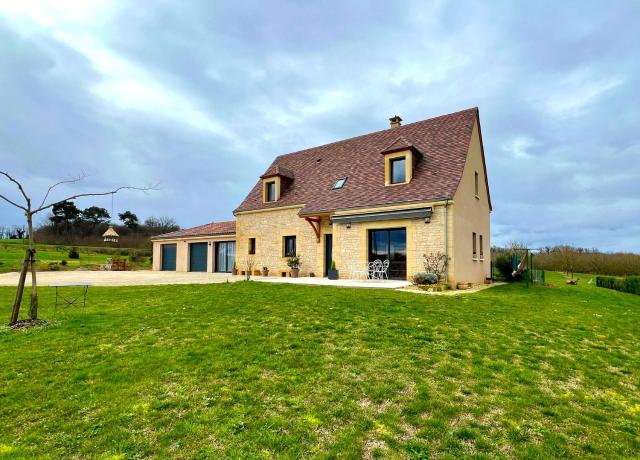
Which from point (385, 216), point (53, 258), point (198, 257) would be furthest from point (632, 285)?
point (53, 258)

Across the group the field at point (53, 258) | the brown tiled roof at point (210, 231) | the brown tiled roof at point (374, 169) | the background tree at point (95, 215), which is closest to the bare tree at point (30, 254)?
the brown tiled roof at point (374, 169)

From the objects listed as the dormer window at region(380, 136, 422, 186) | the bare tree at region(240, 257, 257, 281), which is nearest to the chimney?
the dormer window at region(380, 136, 422, 186)

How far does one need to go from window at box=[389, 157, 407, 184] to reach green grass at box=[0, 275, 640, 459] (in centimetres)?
1065

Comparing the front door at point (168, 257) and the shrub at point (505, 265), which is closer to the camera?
the shrub at point (505, 265)

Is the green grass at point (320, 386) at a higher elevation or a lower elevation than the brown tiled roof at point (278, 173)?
lower

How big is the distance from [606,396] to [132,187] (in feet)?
36.1

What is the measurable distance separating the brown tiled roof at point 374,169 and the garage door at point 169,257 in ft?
38.4

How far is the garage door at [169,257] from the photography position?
32625 millimetres

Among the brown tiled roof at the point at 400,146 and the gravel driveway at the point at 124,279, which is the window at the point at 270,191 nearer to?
the gravel driveway at the point at 124,279

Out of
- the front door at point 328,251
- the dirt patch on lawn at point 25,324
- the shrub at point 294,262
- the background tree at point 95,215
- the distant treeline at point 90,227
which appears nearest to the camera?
the dirt patch on lawn at point 25,324

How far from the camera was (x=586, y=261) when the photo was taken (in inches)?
1298

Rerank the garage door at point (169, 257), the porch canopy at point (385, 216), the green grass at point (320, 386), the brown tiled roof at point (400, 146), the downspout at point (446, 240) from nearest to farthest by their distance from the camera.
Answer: the green grass at point (320, 386), the downspout at point (446, 240), the porch canopy at point (385, 216), the brown tiled roof at point (400, 146), the garage door at point (169, 257)

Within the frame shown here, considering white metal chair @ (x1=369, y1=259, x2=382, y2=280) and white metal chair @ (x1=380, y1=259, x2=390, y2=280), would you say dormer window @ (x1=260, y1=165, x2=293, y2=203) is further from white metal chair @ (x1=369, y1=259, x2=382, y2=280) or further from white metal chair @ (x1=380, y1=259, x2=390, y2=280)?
white metal chair @ (x1=380, y1=259, x2=390, y2=280)

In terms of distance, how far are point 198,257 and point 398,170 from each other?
20024 millimetres
